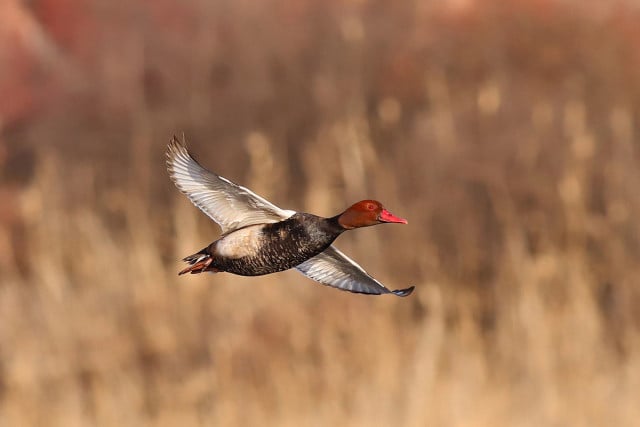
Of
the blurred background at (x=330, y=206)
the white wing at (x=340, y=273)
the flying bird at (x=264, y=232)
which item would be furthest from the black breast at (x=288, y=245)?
the blurred background at (x=330, y=206)

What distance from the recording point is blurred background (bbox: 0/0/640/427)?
4.03 meters

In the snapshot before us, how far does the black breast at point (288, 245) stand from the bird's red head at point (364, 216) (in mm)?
11

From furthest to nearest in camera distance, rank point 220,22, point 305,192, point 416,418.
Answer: point 220,22 → point 305,192 → point 416,418

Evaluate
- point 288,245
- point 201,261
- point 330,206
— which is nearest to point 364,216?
point 288,245

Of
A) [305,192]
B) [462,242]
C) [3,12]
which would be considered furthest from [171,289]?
[3,12]

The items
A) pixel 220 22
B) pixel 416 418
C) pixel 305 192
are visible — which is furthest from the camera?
pixel 220 22

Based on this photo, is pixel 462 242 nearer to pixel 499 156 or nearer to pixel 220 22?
pixel 499 156

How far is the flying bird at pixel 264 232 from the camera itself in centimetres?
135

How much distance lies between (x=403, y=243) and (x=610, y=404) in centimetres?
87

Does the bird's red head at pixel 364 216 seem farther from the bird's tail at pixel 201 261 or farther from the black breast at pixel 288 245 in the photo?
the bird's tail at pixel 201 261

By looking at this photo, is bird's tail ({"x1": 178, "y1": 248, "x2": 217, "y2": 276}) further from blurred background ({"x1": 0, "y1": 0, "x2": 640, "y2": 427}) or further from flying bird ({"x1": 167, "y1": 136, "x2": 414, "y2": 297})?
blurred background ({"x1": 0, "y1": 0, "x2": 640, "y2": 427})

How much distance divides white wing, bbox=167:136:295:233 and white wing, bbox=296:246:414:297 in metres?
0.09

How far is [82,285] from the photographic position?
4211 mm

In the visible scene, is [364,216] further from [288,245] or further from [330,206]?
[330,206]
